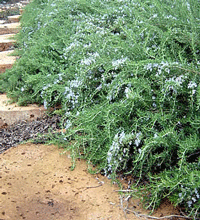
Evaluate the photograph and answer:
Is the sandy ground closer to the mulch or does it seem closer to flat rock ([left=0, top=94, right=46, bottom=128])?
the mulch

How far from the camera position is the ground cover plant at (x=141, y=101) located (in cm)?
165

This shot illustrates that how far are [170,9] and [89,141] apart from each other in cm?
124

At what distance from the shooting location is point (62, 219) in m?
1.59

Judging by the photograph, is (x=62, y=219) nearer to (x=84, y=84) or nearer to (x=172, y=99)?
(x=172, y=99)

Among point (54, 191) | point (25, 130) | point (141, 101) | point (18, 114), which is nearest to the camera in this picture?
point (54, 191)

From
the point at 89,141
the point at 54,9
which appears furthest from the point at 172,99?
the point at 54,9

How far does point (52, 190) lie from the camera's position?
70.8 inches

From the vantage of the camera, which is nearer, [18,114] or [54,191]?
[54,191]

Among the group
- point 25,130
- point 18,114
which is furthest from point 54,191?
point 18,114

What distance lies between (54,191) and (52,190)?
2 cm

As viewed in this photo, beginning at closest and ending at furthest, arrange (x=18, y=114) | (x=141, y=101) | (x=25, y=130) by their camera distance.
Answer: (x=141, y=101)
(x=25, y=130)
(x=18, y=114)

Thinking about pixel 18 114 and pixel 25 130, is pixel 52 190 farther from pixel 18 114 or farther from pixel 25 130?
pixel 18 114

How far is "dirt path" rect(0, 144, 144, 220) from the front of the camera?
1.62m

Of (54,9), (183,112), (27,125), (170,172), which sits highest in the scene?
(54,9)
